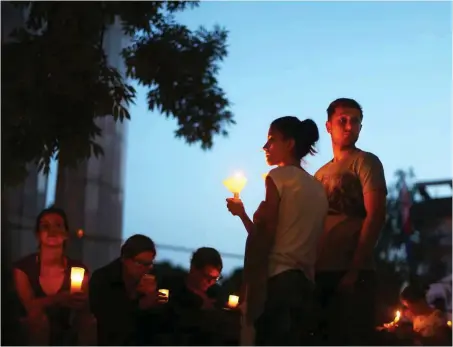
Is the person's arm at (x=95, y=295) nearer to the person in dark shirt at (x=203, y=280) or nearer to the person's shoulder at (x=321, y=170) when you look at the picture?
the person in dark shirt at (x=203, y=280)

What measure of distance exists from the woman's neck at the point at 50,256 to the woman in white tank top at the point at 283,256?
0.96 m

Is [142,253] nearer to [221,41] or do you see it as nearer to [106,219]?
[106,219]

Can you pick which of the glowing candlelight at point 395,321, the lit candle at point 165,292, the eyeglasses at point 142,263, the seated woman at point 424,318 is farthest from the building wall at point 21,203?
the seated woman at point 424,318

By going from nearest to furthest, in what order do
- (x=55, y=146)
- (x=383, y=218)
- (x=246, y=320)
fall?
(x=246, y=320) < (x=383, y=218) < (x=55, y=146)

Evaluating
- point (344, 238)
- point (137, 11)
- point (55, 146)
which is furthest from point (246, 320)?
point (137, 11)

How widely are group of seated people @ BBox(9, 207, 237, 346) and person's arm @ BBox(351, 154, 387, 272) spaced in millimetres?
695

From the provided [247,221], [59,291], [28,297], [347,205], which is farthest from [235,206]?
[28,297]

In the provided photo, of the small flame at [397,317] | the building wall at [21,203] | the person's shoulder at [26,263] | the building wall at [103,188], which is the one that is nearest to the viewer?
the person's shoulder at [26,263]

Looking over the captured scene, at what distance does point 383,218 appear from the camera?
9.18ft

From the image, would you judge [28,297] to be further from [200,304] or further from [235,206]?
[235,206]

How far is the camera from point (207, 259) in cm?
320

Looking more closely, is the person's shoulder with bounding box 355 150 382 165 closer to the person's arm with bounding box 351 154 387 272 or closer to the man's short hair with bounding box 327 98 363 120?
the person's arm with bounding box 351 154 387 272

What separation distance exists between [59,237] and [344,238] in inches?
51.0

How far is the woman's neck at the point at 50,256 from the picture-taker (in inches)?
117
